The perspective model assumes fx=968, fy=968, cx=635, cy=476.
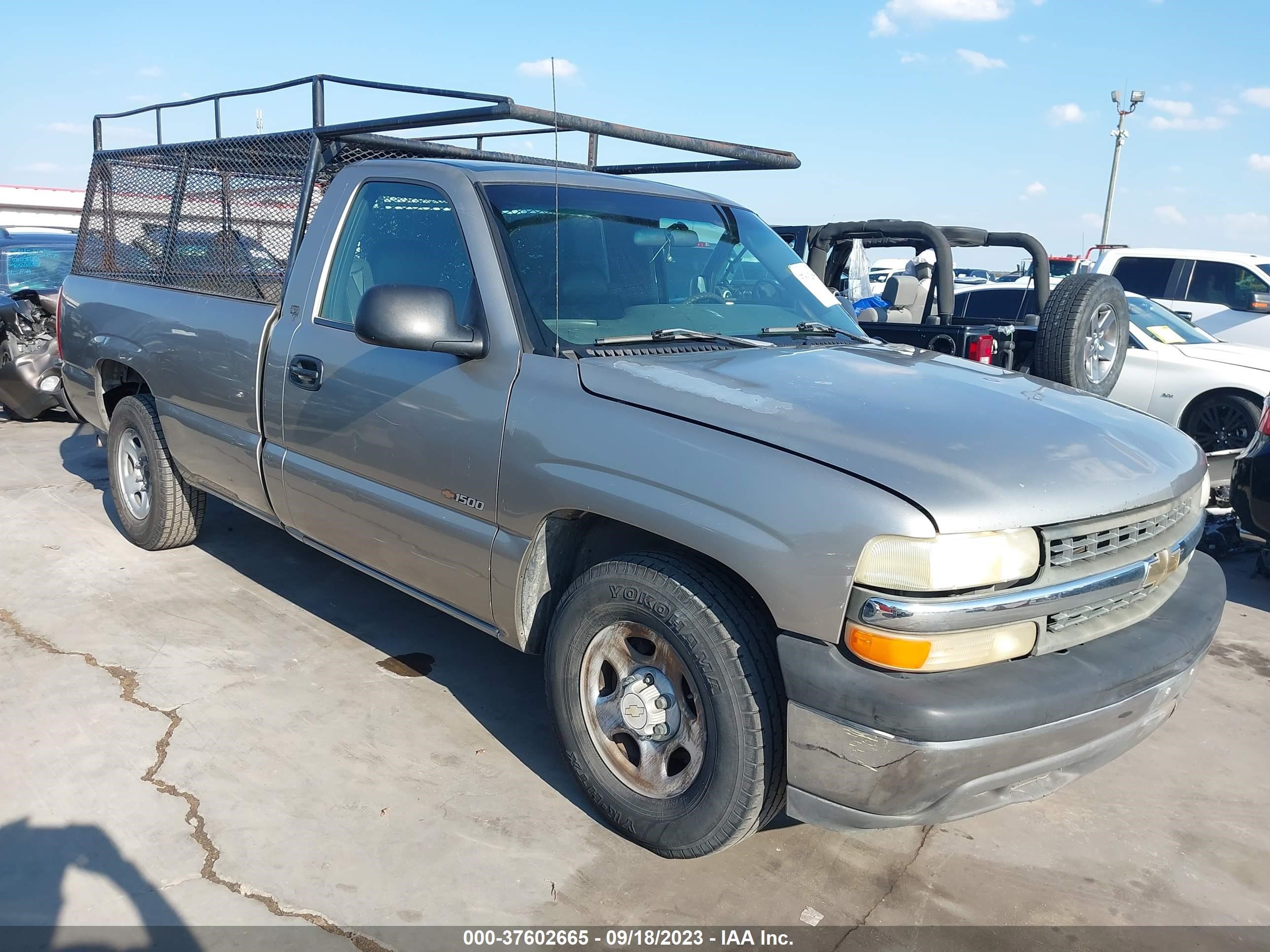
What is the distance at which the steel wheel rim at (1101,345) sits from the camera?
4.96 m

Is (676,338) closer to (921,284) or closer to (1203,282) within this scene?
(921,284)

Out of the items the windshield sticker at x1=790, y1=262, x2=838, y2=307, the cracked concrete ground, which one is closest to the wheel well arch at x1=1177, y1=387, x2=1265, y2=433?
the cracked concrete ground

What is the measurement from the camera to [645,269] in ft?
11.0

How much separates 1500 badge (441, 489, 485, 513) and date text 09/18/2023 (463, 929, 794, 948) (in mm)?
1194

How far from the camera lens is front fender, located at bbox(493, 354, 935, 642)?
220 centimetres

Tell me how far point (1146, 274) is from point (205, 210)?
10.8m

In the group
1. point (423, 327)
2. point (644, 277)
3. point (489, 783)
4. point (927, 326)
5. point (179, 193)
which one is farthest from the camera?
point (927, 326)

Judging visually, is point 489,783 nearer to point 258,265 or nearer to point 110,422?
point 258,265

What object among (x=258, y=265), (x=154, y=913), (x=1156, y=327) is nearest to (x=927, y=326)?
(x=1156, y=327)

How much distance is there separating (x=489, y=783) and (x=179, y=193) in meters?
3.60

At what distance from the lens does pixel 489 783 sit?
3109 mm

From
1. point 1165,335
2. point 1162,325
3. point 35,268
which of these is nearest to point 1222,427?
point 1165,335

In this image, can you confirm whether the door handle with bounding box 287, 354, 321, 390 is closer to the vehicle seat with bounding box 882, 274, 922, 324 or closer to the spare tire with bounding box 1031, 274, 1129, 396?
the spare tire with bounding box 1031, 274, 1129, 396

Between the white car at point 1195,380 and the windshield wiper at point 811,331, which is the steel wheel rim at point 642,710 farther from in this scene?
the white car at point 1195,380
